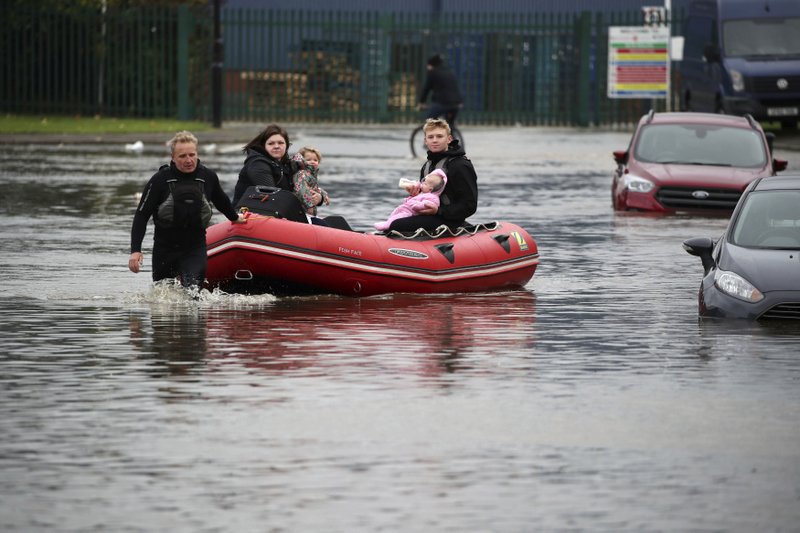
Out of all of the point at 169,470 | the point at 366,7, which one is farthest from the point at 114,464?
the point at 366,7

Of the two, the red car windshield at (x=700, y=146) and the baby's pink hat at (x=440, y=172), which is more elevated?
the baby's pink hat at (x=440, y=172)

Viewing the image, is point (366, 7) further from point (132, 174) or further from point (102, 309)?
point (102, 309)

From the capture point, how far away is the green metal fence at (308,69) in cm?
4741

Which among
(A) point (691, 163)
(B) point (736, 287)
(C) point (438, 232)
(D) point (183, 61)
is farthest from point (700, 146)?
(D) point (183, 61)

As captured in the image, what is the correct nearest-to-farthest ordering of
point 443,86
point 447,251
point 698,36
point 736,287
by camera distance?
point 736,287 → point 447,251 → point 443,86 → point 698,36

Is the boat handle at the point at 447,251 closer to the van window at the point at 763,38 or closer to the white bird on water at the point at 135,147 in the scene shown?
the white bird on water at the point at 135,147

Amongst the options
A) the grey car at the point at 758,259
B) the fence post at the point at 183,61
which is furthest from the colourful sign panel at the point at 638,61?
the grey car at the point at 758,259

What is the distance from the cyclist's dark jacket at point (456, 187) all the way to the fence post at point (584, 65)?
3207 cm

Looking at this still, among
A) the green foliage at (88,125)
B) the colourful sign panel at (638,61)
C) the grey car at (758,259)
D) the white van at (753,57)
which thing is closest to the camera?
the grey car at (758,259)

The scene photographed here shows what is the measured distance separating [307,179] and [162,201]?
6.42ft

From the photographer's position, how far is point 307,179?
16.3 meters

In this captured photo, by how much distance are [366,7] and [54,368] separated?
47.3 meters

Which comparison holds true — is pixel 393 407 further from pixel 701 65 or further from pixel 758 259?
pixel 701 65

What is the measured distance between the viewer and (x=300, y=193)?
16.3m
